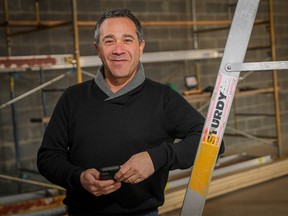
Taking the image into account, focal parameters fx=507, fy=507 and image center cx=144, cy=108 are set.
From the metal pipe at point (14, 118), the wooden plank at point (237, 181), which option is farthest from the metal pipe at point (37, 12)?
the wooden plank at point (237, 181)

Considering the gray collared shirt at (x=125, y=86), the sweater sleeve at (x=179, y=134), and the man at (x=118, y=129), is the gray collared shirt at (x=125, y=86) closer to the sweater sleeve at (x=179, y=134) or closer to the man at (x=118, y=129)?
the man at (x=118, y=129)

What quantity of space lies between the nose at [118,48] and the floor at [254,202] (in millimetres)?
2726

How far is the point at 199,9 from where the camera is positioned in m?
6.39

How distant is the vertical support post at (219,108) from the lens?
1532 mm

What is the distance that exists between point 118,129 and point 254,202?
2.96m

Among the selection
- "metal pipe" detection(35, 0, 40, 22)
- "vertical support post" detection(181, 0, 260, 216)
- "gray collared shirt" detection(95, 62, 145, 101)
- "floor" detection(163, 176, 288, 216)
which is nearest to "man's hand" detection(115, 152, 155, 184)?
"vertical support post" detection(181, 0, 260, 216)

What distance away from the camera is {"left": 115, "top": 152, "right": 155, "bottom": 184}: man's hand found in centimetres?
163

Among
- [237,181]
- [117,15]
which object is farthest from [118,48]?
[237,181]

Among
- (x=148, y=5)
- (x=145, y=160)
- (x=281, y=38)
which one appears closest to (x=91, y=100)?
(x=145, y=160)

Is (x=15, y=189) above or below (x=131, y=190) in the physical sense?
below

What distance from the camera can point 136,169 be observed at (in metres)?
1.64

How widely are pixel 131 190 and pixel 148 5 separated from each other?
434cm

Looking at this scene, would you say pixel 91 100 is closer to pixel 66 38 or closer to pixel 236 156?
pixel 66 38

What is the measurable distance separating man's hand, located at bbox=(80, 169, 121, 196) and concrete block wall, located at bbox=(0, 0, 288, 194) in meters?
3.31
